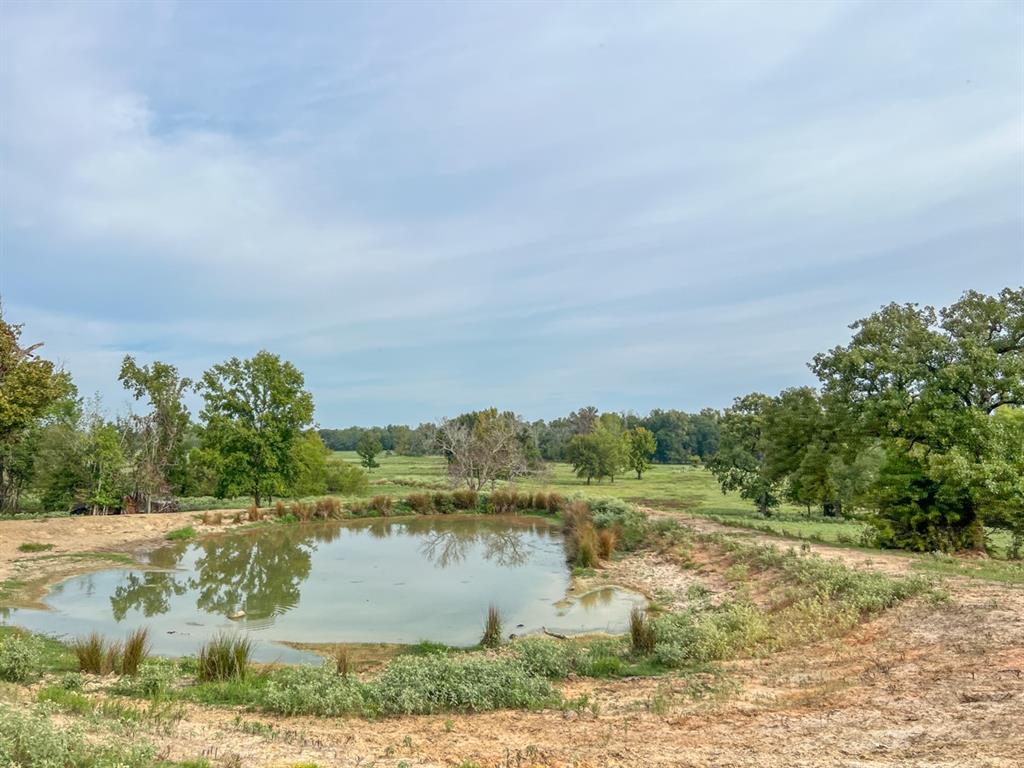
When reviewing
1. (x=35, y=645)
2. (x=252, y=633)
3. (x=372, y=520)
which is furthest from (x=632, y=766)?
(x=372, y=520)

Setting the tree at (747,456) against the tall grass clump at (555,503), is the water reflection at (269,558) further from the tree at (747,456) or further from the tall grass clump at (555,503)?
the tree at (747,456)

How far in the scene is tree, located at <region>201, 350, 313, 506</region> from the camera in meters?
33.2

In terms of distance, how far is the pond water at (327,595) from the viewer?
13031 millimetres

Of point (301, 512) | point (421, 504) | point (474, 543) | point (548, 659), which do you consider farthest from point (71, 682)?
point (421, 504)

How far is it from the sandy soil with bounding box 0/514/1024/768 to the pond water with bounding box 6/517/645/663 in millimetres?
5034

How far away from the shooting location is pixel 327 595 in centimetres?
1666

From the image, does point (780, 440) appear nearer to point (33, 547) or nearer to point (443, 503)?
point (443, 503)

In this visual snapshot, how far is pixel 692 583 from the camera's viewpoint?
15.9 metres

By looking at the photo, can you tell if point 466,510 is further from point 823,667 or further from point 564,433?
point 564,433

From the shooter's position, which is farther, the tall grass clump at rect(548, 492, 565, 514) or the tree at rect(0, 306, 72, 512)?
the tall grass clump at rect(548, 492, 565, 514)

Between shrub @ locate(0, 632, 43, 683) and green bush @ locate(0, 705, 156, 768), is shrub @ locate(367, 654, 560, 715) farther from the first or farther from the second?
shrub @ locate(0, 632, 43, 683)

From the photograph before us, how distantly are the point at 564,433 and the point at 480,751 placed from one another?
10497 cm

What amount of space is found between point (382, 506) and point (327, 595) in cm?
1817

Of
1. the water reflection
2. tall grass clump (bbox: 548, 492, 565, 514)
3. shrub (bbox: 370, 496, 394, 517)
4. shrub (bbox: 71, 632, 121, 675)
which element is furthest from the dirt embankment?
tall grass clump (bbox: 548, 492, 565, 514)
